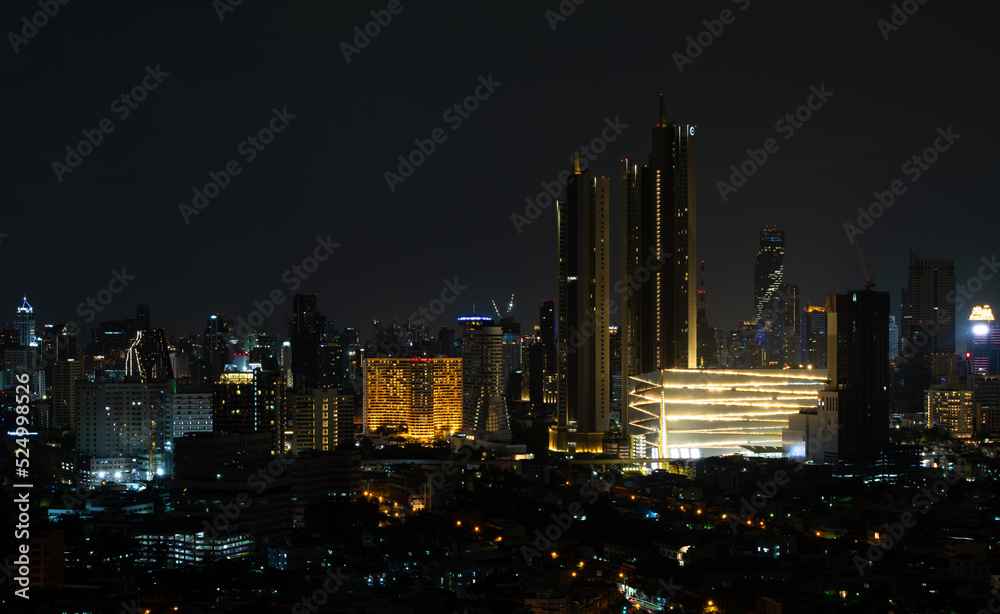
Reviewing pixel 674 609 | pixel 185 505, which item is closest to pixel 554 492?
pixel 185 505

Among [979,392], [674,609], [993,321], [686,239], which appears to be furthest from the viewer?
[993,321]

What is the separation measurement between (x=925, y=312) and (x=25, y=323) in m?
34.9

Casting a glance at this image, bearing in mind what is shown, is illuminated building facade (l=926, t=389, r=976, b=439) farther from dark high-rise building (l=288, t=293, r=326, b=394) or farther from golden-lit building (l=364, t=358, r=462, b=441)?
dark high-rise building (l=288, t=293, r=326, b=394)

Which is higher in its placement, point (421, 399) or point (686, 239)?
point (686, 239)

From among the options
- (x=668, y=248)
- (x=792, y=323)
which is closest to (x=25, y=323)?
(x=668, y=248)

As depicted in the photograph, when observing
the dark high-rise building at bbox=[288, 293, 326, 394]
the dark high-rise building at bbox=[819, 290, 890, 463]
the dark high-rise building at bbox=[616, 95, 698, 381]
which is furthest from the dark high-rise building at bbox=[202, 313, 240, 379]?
the dark high-rise building at bbox=[819, 290, 890, 463]

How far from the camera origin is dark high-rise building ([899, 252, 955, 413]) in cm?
4597

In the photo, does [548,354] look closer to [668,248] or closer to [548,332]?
[548,332]

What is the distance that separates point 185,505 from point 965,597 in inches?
532

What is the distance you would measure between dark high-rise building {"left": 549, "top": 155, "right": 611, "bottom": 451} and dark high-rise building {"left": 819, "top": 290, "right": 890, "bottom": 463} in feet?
27.7

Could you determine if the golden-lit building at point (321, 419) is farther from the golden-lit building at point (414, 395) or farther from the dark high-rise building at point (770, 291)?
the dark high-rise building at point (770, 291)

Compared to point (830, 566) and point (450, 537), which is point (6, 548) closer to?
point (450, 537)

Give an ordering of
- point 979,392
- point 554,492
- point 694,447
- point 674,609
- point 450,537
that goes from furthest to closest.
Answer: point 979,392 < point 694,447 < point 554,492 < point 450,537 < point 674,609

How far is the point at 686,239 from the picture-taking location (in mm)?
32562
